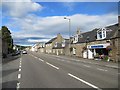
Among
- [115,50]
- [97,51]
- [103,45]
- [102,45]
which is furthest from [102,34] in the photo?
[115,50]

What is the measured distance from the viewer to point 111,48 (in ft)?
118

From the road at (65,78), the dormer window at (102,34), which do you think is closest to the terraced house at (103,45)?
the dormer window at (102,34)

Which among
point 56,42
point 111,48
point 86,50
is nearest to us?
point 111,48

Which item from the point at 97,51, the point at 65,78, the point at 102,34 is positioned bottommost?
the point at 65,78

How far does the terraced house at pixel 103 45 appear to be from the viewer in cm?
3500

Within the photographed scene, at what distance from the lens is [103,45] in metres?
39.8

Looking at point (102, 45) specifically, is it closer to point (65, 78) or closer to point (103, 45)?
point (103, 45)

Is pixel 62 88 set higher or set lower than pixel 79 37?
lower

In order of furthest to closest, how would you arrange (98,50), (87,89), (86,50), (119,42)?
(86,50)
(98,50)
(119,42)
(87,89)

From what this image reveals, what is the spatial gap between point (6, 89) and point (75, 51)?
4936 cm

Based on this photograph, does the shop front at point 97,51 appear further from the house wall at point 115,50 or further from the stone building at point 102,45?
the house wall at point 115,50

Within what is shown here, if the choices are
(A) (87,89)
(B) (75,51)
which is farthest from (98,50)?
(A) (87,89)

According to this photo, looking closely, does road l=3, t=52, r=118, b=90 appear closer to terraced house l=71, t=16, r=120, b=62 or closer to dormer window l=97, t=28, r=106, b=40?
terraced house l=71, t=16, r=120, b=62

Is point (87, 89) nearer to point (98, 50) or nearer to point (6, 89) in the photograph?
point (6, 89)
